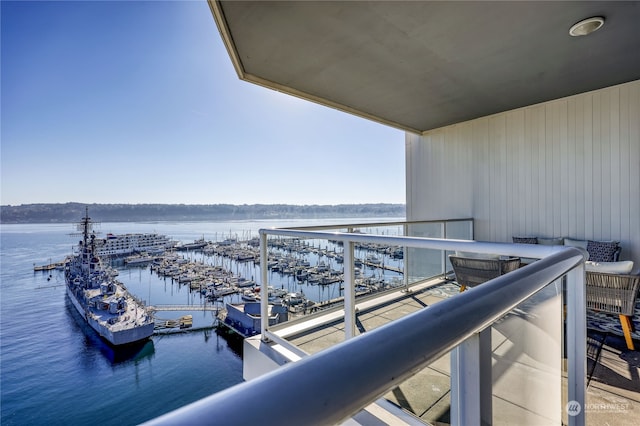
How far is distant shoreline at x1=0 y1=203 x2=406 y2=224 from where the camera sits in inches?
617

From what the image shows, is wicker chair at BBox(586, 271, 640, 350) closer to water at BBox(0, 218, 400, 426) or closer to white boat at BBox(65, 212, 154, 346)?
water at BBox(0, 218, 400, 426)

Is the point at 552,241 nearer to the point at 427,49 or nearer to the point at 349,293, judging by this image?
the point at 427,49

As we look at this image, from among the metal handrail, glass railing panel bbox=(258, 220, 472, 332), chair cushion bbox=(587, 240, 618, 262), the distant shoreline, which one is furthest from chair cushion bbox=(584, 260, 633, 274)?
the distant shoreline

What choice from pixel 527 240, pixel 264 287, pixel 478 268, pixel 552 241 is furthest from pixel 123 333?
pixel 552 241

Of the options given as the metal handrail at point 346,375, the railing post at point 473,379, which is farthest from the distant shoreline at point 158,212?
the metal handrail at point 346,375

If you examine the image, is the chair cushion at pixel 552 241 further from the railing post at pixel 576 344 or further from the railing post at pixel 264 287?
the railing post at pixel 264 287

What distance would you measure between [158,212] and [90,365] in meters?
12.5

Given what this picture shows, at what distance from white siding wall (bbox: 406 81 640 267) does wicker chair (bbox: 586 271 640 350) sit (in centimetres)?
250

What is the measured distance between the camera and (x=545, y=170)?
5.04 m

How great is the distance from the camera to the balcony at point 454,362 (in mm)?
272

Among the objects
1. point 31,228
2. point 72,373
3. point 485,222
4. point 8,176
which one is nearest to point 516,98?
point 485,222

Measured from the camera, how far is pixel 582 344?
1.09 meters

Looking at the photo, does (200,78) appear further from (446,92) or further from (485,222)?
(485,222)

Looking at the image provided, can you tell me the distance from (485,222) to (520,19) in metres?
3.90
